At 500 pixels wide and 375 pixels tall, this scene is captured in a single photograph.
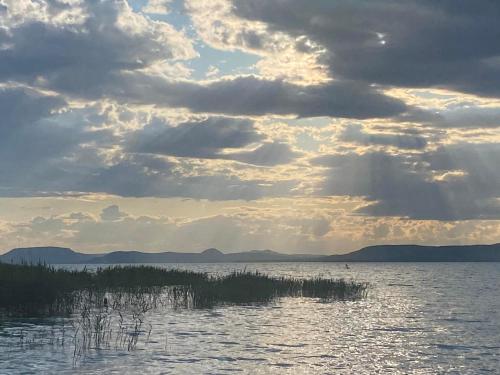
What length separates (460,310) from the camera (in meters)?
59.3

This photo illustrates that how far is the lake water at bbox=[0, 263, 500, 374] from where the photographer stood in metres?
27.3

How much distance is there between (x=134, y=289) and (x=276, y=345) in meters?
24.9

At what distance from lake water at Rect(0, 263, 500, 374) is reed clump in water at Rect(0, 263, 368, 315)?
2.89 m

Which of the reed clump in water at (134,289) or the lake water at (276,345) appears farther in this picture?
the reed clump in water at (134,289)

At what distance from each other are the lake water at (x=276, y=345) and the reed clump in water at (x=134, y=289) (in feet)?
9.48

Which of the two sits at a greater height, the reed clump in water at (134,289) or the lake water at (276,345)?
the reed clump in water at (134,289)

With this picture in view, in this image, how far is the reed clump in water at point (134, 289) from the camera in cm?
3994

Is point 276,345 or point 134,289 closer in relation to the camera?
point 276,345

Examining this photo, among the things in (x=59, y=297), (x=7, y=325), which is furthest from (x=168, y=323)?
(x=7, y=325)

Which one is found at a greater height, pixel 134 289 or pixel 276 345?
pixel 134 289

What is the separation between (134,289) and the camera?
55969mm

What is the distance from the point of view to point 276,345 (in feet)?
111

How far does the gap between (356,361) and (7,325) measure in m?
19.8

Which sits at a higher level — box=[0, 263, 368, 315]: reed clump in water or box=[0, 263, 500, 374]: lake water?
box=[0, 263, 368, 315]: reed clump in water
